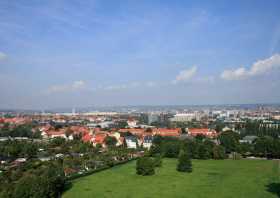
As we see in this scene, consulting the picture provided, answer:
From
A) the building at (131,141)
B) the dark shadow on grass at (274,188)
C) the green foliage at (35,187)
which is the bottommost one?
the building at (131,141)

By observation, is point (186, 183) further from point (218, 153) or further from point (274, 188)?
point (218, 153)

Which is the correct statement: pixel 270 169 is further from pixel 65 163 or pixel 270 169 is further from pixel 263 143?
pixel 65 163

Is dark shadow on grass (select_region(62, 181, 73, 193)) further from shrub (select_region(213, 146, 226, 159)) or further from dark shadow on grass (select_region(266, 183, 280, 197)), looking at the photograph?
shrub (select_region(213, 146, 226, 159))

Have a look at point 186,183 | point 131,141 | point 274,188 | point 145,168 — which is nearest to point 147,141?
point 131,141

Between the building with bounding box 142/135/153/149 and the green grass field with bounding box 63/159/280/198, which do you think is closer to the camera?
the green grass field with bounding box 63/159/280/198

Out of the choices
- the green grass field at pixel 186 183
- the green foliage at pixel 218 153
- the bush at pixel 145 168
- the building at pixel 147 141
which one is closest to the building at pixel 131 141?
the building at pixel 147 141

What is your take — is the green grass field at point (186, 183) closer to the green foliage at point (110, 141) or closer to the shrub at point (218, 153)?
the shrub at point (218, 153)

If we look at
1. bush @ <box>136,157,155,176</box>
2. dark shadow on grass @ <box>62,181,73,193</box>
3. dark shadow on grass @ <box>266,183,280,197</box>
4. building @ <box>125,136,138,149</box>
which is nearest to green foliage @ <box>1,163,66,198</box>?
dark shadow on grass @ <box>62,181,73,193</box>

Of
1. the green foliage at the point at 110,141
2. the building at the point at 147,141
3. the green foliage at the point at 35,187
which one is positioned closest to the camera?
the green foliage at the point at 35,187

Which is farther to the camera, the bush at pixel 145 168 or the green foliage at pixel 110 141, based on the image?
the green foliage at pixel 110 141
